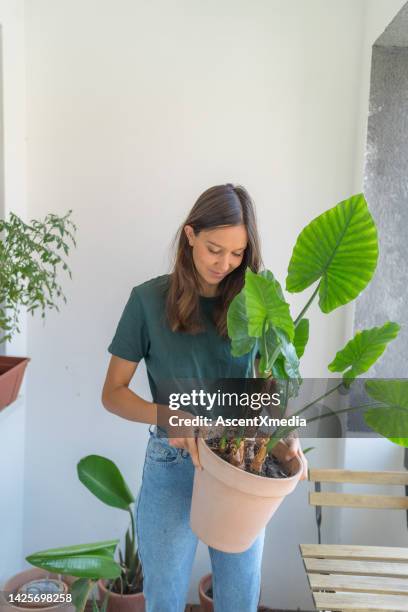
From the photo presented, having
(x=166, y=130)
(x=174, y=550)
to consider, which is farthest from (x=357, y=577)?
(x=166, y=130)

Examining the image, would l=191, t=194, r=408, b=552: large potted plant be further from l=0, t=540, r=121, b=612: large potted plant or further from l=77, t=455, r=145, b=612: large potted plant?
l=77, t=455, r=145, b=612: large potted plant

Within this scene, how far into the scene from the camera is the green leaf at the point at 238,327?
104cm

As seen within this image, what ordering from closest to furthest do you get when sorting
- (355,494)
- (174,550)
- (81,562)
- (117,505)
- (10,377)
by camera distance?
(174,550), (81,562), (10,377), (117,505), (355,494)

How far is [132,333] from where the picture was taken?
53.4 inches

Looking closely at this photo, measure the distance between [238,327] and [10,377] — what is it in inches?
36.3

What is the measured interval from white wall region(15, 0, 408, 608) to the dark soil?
0.82 metres

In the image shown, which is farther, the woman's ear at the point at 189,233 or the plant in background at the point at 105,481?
the plant in background at the point at 105,481

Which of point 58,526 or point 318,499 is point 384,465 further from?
point 58,526

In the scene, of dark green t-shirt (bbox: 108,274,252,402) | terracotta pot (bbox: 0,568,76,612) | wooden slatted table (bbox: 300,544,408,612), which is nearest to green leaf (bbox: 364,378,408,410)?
dark green t-shirt (bbox: 108,274,252,402)

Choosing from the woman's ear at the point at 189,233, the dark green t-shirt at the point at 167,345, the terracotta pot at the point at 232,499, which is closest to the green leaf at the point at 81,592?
the terracotta pot at the point at 232,499

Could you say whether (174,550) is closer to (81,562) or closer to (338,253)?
(81,562)

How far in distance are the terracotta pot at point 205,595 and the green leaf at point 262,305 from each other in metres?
1.36

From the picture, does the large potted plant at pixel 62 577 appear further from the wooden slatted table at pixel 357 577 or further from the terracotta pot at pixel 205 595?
the wooden slatted table at pixel 357 577

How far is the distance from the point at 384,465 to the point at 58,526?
1325 mm
